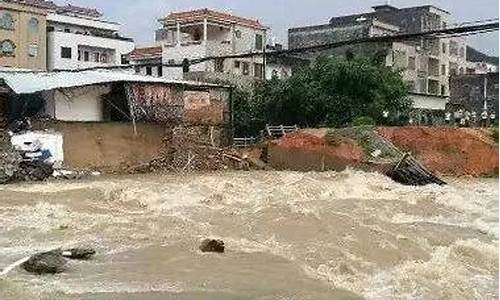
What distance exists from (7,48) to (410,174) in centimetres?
3086

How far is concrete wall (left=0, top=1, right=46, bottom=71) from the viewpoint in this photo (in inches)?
1816

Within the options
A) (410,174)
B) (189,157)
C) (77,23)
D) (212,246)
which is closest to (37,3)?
(77,23)

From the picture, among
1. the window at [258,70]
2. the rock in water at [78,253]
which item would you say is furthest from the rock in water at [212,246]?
the window at [258,70]

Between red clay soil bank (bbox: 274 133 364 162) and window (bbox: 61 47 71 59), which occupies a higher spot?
window (bbox: 61 47 71 59)

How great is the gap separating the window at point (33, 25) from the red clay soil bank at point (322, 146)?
24.6 metres

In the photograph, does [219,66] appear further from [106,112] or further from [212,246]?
[212,246]

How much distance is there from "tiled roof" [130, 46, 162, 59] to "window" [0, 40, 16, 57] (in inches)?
335

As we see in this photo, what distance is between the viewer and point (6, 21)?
151 feet

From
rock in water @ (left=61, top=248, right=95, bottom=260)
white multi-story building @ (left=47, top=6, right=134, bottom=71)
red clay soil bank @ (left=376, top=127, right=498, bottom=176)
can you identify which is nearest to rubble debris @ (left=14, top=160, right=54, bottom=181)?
rock in water @ (left=61, top=248, right=95, bottom=260)

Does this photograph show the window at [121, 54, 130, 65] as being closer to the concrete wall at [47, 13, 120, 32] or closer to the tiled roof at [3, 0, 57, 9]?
the concrete wall at [47, 13, 120, 32]

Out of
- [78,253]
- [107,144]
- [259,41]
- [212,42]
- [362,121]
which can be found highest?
[259,41]

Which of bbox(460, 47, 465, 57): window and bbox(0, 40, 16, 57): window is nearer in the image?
bbox(0, 40, 16, 57): window

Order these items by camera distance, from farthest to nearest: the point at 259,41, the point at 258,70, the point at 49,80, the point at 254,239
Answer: the point at 259,41, the point at 258,70, the point at 49,80, the point at 254,239

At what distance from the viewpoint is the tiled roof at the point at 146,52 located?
49856mm
